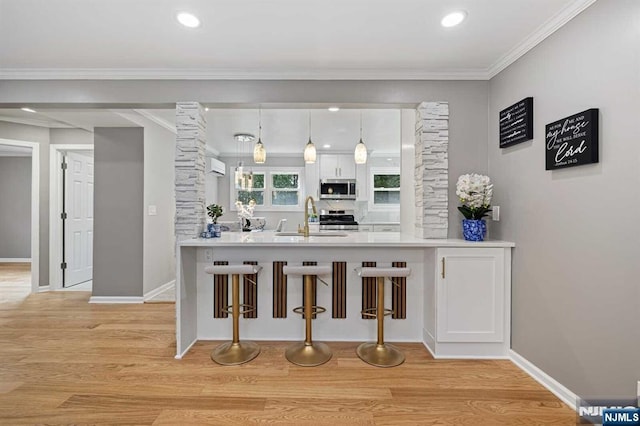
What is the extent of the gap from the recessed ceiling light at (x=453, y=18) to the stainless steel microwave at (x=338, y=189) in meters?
4.41

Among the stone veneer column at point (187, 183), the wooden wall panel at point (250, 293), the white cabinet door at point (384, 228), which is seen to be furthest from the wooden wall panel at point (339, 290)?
the white cabinet door at point (384, 228)

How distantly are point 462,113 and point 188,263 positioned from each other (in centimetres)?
283

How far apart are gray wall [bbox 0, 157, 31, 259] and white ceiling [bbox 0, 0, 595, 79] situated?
5968 mm

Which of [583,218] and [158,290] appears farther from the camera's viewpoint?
[158,290]

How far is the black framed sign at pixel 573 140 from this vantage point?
177cm

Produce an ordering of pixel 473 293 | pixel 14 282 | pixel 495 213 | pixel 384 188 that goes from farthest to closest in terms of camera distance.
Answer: pixel 384 188 → pixel 14 282 → pixel 495 213 → pixel 473 293

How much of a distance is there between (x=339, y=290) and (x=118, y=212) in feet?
10.6

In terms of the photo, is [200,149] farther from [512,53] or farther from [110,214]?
[512,53]

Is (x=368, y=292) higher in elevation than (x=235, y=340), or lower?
higher

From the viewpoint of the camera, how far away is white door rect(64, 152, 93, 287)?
4852mm

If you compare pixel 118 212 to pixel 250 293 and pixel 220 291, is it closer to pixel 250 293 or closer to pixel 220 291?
pixel 220 291

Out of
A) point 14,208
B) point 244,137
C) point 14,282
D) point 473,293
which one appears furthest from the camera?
point 14,208

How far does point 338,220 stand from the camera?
21.6 feet

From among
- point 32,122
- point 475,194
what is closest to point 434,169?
point 475,194
